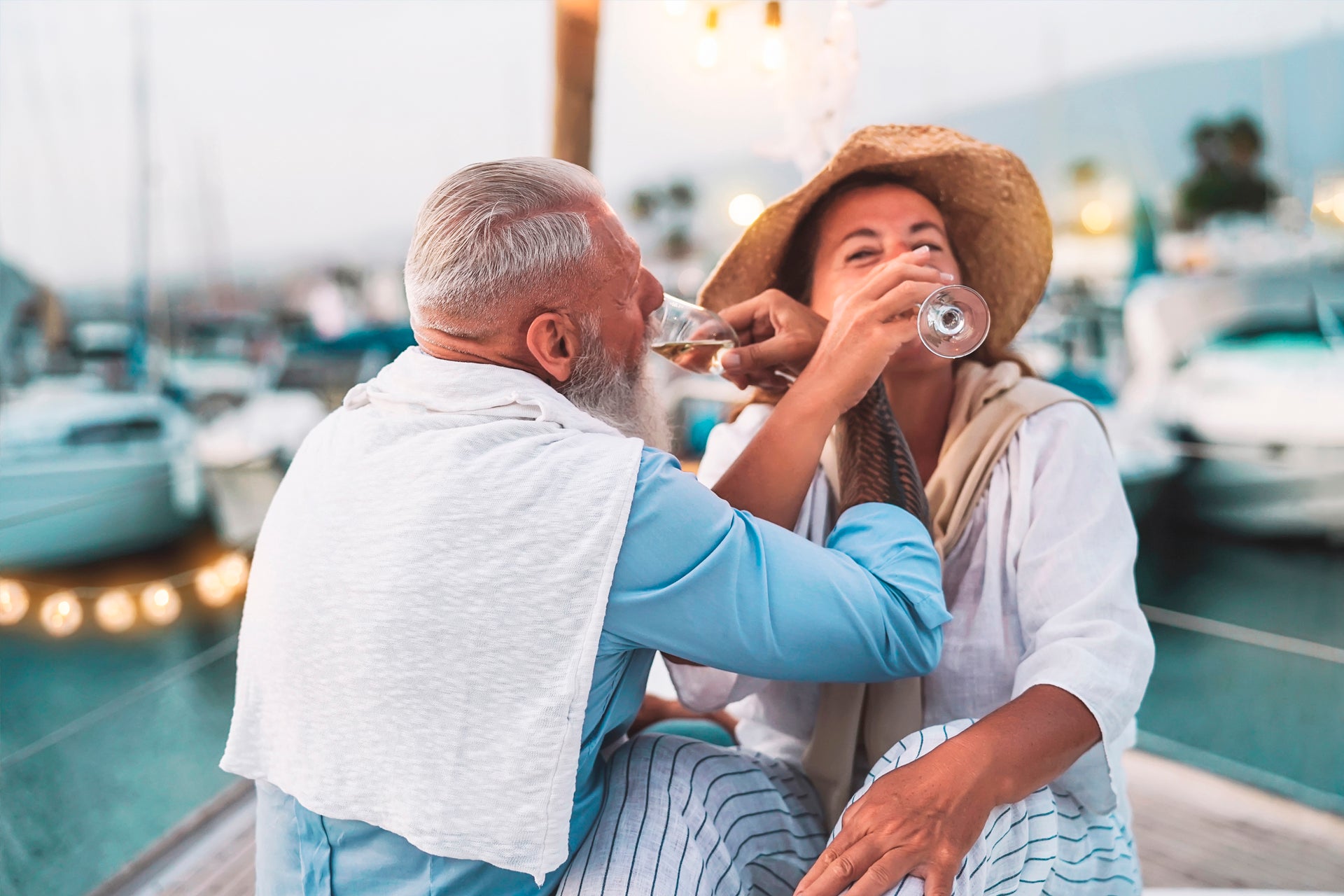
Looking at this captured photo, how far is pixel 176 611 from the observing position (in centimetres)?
321

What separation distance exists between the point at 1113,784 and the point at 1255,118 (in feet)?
8.85

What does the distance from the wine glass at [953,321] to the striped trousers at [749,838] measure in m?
0.56

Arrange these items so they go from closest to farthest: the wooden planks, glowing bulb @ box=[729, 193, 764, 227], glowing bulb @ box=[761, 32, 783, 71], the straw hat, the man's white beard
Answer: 1. the man's white beard
2. the straw hat
3. the wooden planks
4. glowing bulb @ box=[761, 32, 783, 71]
5. glowing bulb @ box=[729, 193, 764, 227]

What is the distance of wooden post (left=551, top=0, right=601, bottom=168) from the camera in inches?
128

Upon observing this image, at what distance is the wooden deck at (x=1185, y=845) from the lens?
101 inches

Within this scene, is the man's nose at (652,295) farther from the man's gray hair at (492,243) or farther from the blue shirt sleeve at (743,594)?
the blue shirt sleeve at (743,594)

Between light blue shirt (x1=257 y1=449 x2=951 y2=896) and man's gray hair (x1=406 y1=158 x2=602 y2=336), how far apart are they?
1.01 feet

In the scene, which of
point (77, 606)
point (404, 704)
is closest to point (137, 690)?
point (77, 606)

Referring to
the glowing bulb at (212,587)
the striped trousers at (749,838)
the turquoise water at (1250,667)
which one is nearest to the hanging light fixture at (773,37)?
the striped trousers at (749,838)

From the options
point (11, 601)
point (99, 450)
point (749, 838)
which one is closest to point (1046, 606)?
point (749, 838)

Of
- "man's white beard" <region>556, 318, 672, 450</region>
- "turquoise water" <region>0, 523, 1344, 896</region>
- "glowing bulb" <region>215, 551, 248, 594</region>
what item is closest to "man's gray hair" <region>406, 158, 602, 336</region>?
"man's white beard" <region>556, 318, 672, 450</region>

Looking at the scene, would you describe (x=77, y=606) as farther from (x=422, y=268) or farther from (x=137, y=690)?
(x=422, y=268)

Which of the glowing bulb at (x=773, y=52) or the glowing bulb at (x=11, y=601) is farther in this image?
the glowing bulb at (x=773, y=52)

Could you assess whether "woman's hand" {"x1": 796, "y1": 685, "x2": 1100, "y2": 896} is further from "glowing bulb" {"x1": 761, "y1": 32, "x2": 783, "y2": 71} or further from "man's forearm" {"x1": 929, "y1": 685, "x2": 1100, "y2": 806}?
"glowing bulb" {"x1": 761, "y1": 32, "x2": 783, "y2": 71}
